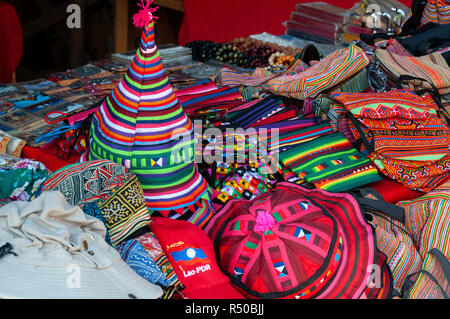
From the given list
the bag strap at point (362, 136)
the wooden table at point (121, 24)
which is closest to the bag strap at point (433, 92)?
the bag strap at point (362, 136)

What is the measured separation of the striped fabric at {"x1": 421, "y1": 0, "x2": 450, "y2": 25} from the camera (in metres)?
3.00

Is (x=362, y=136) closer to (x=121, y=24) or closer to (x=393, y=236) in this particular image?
(x=393, y=236)

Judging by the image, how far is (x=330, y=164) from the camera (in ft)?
6.03

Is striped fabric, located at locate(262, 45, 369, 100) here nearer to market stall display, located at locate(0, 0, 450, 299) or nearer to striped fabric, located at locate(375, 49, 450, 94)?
market stall display, located at locate(0, 0, 450, 299)

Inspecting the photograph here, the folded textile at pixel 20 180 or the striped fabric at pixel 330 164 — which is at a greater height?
the folded textile at pixel 20 180

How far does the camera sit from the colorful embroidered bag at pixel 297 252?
1201mm

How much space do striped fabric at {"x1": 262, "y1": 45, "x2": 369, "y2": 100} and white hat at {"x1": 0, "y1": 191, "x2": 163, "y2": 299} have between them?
124 cm

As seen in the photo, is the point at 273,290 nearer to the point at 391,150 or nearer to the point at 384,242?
the point at 384,242

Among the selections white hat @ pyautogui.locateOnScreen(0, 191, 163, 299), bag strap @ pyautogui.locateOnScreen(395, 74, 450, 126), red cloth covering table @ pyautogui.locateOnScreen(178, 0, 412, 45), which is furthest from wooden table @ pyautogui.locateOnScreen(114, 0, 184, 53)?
white hat @ pyautogui.locateOnScreen(0, 191, 163, 299)

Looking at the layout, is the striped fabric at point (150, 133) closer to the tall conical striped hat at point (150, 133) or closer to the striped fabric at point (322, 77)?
the tall conical striped hat at point (150, 133)

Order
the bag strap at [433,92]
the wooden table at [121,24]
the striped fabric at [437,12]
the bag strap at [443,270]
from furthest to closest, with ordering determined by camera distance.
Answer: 1. the wooden table at [121,24]
2. the striped fabric at [437,12]
3. the bag strap at [433,92]
4. the bag strap at [443,270]

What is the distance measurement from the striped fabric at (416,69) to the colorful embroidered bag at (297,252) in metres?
1.09

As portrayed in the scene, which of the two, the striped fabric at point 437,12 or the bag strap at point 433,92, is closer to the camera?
the bag strap at point 433,92

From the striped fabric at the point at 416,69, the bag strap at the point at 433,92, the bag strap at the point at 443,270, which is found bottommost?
the bag strap at the point at 443,270
